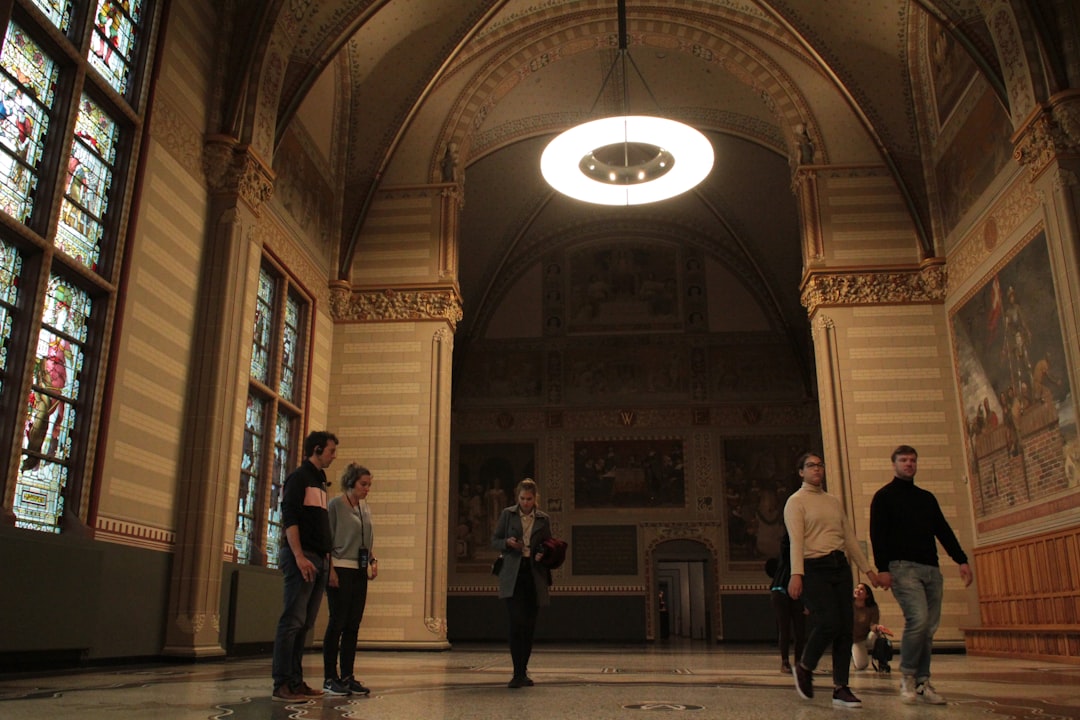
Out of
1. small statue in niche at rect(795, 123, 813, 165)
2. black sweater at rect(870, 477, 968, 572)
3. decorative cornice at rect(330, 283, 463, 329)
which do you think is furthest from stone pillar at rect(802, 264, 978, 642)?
black sweater at rect(870, 477, 968, 572)

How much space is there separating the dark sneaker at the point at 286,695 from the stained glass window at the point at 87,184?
5.49 meters

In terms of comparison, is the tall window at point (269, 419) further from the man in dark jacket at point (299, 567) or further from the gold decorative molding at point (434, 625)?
the man in dark jacket at point (299, 567)

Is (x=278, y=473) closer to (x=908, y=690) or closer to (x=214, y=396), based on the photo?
(x=214, y=396)

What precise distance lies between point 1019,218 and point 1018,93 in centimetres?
166

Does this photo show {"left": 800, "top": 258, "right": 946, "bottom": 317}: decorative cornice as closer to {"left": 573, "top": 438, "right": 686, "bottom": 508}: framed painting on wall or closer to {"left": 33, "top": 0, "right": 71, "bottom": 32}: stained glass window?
{"left": 573, "top": 438, "right": 686, "bottom": 508}: framed painting on wall

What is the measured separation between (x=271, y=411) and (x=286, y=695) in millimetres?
8657

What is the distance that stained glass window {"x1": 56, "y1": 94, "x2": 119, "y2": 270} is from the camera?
29.2 feet

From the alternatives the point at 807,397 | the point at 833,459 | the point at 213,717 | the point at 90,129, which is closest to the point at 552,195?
the point at 807,397

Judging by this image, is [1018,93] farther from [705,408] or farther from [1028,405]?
[705,408]

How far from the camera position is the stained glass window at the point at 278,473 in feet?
43.6

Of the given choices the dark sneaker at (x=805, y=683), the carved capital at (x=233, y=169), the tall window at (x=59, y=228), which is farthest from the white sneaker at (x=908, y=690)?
the carved capital at (x=233, y=169)

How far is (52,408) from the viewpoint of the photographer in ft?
28.0

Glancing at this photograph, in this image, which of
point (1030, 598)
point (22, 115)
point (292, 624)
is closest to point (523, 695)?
point (292, 624)

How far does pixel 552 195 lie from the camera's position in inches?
931
